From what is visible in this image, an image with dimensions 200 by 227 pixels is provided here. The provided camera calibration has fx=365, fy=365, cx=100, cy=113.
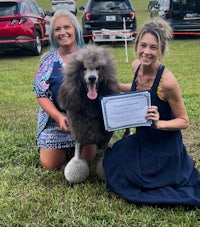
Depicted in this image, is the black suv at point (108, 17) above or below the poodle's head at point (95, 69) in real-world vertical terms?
below

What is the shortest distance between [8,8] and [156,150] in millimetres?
8078

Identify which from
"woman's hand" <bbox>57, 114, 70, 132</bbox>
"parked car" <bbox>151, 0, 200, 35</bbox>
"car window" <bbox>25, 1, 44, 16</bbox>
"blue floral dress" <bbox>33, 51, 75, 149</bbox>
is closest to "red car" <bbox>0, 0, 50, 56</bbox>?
"car window" <bbox>25, 1, 44, 16</bbox>

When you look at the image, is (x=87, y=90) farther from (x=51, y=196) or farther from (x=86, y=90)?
(x=51, y=196)

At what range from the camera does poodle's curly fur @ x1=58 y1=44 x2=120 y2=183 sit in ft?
8.43

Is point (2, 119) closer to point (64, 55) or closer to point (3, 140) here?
point (3, 140)

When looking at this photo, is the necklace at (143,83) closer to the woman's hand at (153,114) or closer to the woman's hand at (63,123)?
the woman's hand at (153,114)

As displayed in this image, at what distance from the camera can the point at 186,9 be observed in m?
12.7

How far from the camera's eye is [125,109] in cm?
262

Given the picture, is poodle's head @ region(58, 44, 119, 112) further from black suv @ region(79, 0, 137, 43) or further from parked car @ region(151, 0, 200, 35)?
parked car @ region(151, 0, 200, 35)

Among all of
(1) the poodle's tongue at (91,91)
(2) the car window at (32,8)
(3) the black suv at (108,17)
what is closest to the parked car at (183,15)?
(3) the black suv at (108,17)

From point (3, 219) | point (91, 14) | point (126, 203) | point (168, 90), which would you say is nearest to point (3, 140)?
point (3, 219)

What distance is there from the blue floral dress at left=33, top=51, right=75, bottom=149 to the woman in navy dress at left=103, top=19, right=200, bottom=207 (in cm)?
65

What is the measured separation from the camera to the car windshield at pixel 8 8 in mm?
9508

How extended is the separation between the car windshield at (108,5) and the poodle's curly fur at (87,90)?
8.83 metres
